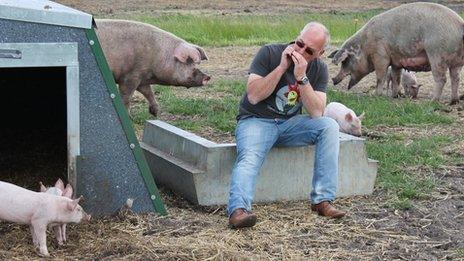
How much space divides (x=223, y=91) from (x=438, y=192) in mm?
5051

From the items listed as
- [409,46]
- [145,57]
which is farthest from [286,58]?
[409,46]

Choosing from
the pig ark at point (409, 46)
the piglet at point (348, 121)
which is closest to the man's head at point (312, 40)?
the piglet at point (348, 121)

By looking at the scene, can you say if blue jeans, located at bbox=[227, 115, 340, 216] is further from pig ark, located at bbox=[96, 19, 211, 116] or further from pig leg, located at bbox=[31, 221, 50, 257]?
pig ark, located at bbox=[96, 19, 211, 116]

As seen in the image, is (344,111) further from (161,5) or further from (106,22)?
(161,5)

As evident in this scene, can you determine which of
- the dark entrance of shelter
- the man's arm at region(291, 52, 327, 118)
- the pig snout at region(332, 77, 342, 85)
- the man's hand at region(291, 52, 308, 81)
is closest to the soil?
the man's arm at region(291, 52, 327, 118)

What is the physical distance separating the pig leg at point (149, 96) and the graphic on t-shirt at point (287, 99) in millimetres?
3901

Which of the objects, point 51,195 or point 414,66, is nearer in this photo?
point 51,195

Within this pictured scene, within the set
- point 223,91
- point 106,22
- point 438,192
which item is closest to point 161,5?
point 223,91

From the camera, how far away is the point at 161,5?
26297 mm

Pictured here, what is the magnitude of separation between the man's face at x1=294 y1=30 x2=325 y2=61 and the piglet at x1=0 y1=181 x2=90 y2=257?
1.87 m

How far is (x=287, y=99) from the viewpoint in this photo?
6.39 metres

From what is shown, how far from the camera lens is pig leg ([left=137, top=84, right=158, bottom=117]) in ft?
33.2

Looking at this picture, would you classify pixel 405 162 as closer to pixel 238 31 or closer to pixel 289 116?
pixel 289 116

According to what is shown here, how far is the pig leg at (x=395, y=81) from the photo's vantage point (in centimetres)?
1222
